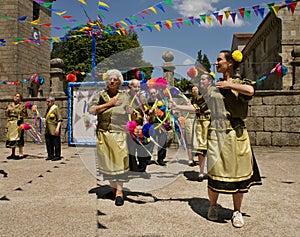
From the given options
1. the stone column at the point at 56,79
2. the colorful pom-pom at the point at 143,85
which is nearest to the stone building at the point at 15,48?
the stone column at the point at 56,79

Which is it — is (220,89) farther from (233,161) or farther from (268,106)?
(268,106)

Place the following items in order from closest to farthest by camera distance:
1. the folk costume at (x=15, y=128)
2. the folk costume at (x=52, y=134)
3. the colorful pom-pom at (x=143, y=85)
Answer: the colorful pom-pom at (x=143, y=85), the folk costume at (x=52, y=134), the folk costume at (x=15, y=128)

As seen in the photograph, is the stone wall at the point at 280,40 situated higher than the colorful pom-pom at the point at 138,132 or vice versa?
the stone wall at the point at 280,40

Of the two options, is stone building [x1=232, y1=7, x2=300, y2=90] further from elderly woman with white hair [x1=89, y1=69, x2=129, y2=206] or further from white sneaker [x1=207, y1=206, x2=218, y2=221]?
white sneaker [x1=207, y1=206, x2=218, y2=221]

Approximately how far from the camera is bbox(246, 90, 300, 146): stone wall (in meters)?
9.61

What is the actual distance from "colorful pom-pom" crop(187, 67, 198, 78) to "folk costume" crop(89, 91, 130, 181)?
35.2 inches

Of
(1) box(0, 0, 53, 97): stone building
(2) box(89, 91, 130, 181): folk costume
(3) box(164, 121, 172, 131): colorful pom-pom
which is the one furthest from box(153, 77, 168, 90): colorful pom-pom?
(1) box(0, 0, 53, 97): stone building

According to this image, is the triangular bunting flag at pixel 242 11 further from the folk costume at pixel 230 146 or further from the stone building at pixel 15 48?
the stone building at pixel 15 48

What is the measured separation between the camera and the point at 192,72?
365cm

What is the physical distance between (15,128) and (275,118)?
25.7ft

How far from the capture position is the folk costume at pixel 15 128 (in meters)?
7.93

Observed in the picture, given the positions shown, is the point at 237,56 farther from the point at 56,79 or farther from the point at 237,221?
the point at 56,79

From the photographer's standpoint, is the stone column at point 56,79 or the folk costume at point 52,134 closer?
the folk costume at point 52,134

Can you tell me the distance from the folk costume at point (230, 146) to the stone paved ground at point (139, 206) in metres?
0.47
